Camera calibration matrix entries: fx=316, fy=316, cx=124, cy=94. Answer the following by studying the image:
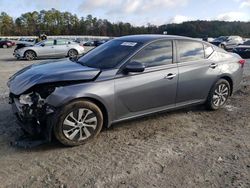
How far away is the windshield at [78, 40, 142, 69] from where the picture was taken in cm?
506

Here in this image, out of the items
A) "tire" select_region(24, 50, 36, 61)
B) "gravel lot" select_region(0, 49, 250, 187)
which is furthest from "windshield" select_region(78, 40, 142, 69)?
"tire" select_region(24, 50, 36, 61)

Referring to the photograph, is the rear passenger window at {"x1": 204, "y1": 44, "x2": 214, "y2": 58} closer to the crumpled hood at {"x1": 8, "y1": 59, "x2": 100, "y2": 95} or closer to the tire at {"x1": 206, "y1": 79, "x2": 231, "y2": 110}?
the tire at {"x1": 206, "y1": 79, "x2": 231, "y2": 110}

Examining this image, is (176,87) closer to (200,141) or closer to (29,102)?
(200,141)

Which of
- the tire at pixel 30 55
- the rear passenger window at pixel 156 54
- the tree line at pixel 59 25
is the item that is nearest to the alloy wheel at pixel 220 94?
the rear passenger window at pixel 156 54

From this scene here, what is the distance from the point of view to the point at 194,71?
5.76 metres

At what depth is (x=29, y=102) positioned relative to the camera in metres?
4.43

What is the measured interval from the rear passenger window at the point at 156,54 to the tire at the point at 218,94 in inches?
52.4

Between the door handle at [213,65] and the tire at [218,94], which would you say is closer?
the door handle at [213,65]

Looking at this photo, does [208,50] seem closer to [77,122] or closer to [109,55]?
[109,55]

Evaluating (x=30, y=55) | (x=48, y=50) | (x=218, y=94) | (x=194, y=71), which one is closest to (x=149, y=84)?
(x=194, y=71)

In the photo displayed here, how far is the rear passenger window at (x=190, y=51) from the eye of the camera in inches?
224

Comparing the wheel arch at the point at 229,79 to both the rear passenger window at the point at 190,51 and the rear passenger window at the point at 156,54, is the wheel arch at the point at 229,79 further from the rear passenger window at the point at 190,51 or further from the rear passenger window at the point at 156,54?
the rear passenger window at the point at 156,54

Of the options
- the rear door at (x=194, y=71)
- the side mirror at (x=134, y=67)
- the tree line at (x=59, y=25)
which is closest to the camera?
the side mirror at (x=134, y=67)

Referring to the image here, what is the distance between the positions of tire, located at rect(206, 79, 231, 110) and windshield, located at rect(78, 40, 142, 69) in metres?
1.95
